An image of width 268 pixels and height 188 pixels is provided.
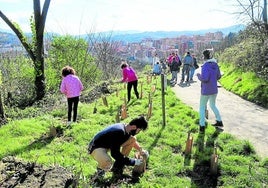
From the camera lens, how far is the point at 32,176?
5.98 m

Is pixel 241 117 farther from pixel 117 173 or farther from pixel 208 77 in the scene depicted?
pixel 117 173

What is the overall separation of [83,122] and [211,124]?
3.78 m

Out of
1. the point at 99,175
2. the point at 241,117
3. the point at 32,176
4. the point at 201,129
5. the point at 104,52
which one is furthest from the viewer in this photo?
the point at 104,52

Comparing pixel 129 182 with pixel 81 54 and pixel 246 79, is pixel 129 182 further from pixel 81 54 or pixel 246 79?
pixel 81 54

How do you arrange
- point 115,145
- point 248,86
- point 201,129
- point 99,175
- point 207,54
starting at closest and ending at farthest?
1. point 115,145
2. point 99,175
3. point 207,54
4. point 201,129
5. point 248,86

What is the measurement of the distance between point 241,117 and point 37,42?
1059cm

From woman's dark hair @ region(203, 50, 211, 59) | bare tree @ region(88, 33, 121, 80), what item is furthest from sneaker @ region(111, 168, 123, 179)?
bare tree @ region(88, 33, 121, 80)

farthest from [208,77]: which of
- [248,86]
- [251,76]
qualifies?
[251,76]

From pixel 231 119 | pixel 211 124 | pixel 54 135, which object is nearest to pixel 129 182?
pixel 54 135

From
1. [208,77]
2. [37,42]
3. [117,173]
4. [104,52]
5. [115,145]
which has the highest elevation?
[37,42]

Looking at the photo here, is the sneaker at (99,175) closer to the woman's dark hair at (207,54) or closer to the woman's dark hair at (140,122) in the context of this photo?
the woman's dark hair at (140,122)

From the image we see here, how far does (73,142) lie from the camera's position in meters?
8.73

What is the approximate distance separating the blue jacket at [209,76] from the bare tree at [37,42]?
10.1 m

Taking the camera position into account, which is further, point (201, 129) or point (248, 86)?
point (248, 86)
